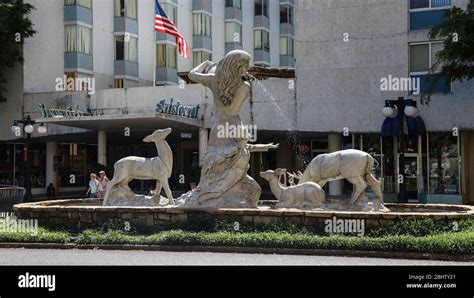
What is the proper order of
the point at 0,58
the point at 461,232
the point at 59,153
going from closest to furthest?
the point at 461,232, the point at 0,58, the point at 59,153

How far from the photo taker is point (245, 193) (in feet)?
51.2

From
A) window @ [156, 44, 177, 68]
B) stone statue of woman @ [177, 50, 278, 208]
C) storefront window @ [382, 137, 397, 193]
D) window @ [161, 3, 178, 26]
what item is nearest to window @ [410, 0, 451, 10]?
storefront window @ [382, 137, 397, 193]

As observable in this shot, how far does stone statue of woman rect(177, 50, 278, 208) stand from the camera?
15344mm

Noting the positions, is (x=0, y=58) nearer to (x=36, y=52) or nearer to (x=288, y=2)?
(x=36, y=52)

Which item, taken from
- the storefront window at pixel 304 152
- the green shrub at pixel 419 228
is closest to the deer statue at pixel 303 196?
the green shrub at pixel 419 228

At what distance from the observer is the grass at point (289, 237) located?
1218 cm

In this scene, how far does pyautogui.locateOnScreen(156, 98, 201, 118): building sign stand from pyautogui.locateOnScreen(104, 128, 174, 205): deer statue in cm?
1364

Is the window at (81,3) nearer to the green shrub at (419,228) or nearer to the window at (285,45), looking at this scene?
the window at (285,45)

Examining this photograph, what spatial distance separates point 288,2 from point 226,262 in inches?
2051

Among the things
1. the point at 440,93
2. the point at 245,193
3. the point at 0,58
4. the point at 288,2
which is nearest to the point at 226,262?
the point at 245,193

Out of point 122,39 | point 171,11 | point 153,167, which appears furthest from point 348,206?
point 171,11

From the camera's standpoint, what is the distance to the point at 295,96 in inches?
1281

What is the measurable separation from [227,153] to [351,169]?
2935 mm

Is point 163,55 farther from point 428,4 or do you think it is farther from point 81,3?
point 428,4
